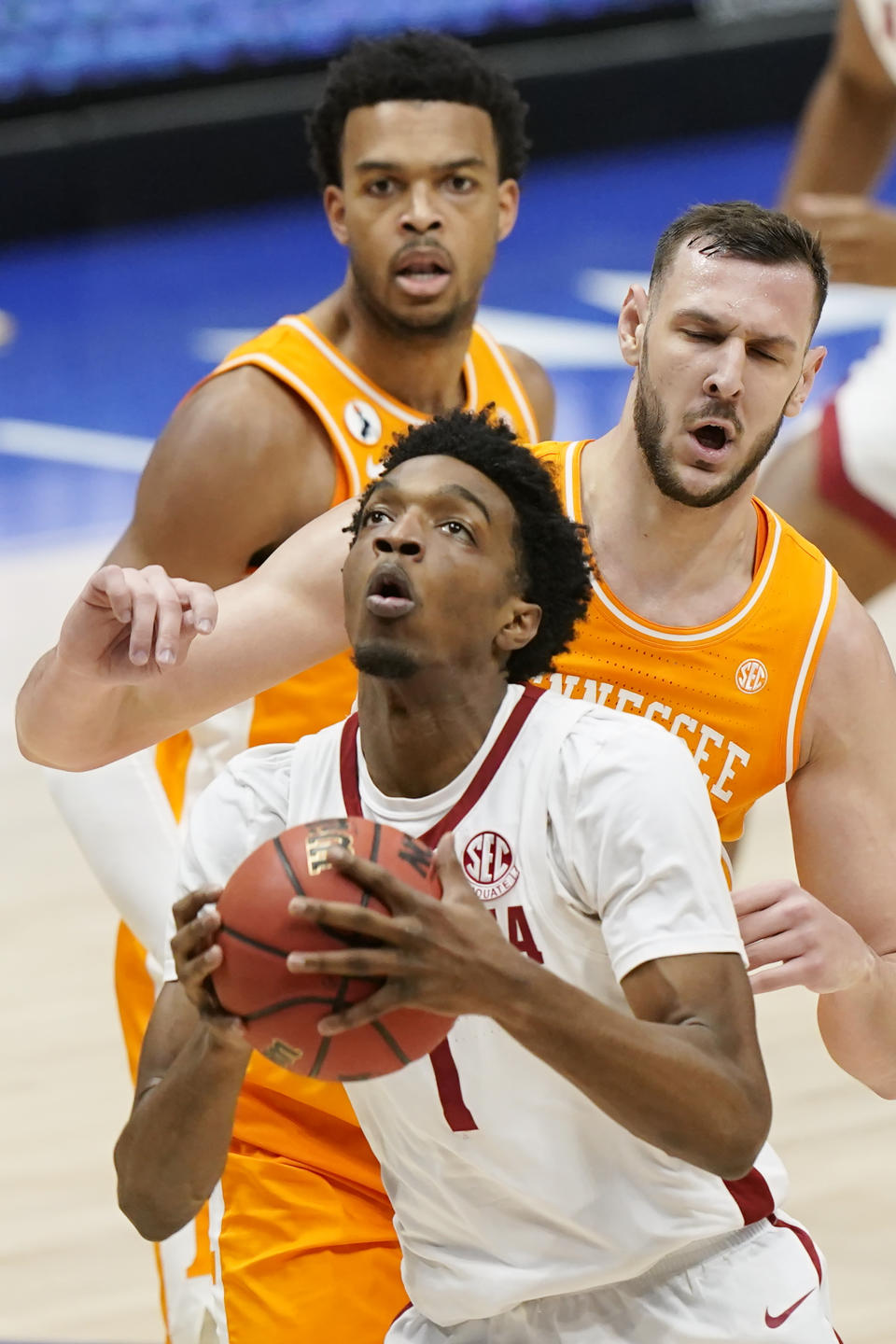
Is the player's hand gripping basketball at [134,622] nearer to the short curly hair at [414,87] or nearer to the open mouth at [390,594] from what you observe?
the open mouth at [390,594]

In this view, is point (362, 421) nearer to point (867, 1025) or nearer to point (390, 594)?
point (867, 1025)

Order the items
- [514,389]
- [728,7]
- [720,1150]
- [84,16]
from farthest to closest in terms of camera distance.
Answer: [728,7] → [84,16] → [514,389] → [720,1150]

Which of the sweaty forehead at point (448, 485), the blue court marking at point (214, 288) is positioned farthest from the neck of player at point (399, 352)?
the blue court marking at point (214, 288)

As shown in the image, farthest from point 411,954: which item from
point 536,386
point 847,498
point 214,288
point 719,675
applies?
point 214,288

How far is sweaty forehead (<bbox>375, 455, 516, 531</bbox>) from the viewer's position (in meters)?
2.81

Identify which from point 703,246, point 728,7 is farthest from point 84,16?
point 703,246

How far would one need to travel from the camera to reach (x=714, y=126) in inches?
611

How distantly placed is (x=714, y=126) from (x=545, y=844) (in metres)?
13.5

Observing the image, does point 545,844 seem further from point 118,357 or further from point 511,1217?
point 118,357

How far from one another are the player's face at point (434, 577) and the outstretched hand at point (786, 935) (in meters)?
0.48

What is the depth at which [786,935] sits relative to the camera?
297 centimetres

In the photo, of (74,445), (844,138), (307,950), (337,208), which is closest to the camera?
(307,950)

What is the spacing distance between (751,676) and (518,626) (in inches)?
23.2

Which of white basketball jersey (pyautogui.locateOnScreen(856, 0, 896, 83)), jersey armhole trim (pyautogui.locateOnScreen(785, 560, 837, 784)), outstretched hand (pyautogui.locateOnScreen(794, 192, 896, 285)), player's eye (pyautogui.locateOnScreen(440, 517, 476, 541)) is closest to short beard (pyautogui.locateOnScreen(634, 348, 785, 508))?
jersey armhole trim (pyautogui.locateOnScreen(785, 560, 837, 784))
